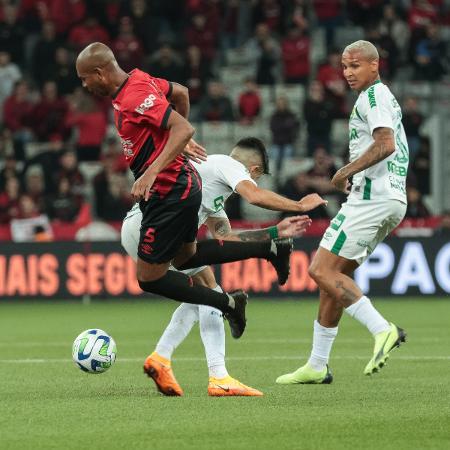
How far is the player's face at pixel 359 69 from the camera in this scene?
8766 mm

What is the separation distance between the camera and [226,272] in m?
18.0

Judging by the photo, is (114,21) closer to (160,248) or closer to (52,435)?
(160,248)

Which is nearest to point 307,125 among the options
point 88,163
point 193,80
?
point 193,80

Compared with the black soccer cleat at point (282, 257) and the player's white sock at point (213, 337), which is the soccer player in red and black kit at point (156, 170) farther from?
the black soccer cleat at point (282, 257)

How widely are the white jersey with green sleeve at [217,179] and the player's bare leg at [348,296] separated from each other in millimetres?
819

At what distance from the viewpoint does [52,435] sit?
21.5ft

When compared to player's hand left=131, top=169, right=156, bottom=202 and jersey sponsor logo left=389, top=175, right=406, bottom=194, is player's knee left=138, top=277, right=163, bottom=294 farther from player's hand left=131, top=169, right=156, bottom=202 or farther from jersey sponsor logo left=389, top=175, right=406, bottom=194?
jersey sponsor logo left=389, top=175, right=406, bottom=194

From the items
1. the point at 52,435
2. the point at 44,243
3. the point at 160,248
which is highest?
the point at 160,248

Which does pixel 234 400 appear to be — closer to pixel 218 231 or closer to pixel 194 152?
pixel 218 231

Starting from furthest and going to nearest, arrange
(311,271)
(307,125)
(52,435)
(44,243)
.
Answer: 1. (307,125)
2. (44,243)
3. (311,271)
4. (52,435)

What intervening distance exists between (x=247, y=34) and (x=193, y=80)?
2.73 meters

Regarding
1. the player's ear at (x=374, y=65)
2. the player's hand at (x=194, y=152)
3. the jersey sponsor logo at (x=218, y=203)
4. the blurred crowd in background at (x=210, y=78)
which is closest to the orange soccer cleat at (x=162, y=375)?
the jersey sponsor logo at (x=218, y=203)

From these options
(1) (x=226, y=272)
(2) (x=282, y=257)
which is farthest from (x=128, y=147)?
(1) (x=226, y=272)

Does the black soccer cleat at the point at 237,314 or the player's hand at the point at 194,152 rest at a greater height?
the player's hand at the point at 194,152
